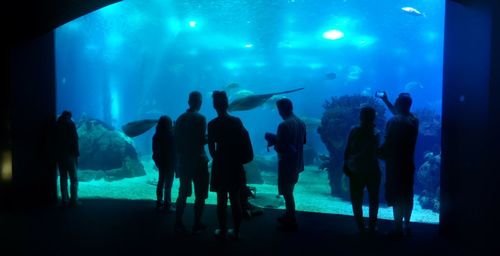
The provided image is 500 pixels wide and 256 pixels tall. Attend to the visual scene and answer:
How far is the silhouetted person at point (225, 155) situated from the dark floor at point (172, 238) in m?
0.64

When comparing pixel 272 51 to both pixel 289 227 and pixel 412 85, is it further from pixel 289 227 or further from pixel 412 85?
pixel 289 227

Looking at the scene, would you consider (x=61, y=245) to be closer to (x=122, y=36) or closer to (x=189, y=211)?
(x=189, y=211)

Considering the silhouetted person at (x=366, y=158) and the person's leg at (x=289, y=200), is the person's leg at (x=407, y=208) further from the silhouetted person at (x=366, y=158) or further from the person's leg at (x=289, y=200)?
the person's leg at (x=289, y=200)

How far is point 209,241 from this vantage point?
459 cm

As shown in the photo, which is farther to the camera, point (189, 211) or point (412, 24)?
point (412, 24)

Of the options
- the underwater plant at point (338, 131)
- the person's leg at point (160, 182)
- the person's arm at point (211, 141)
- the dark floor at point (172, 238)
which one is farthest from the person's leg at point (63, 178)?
the underwater plant at point (338, 131)

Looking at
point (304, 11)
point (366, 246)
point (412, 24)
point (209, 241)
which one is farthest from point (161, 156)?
point (412, 24)


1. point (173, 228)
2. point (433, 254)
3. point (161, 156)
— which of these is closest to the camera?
point (433, 254)

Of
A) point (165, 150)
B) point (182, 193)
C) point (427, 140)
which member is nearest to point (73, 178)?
point (165, 150)

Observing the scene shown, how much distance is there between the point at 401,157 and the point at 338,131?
24.5ft

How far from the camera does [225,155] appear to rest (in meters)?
4.39

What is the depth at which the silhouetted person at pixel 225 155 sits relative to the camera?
14.4 ft

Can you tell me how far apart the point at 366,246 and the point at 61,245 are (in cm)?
420

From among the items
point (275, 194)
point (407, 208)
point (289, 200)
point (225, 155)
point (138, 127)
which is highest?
point (138, 127)
